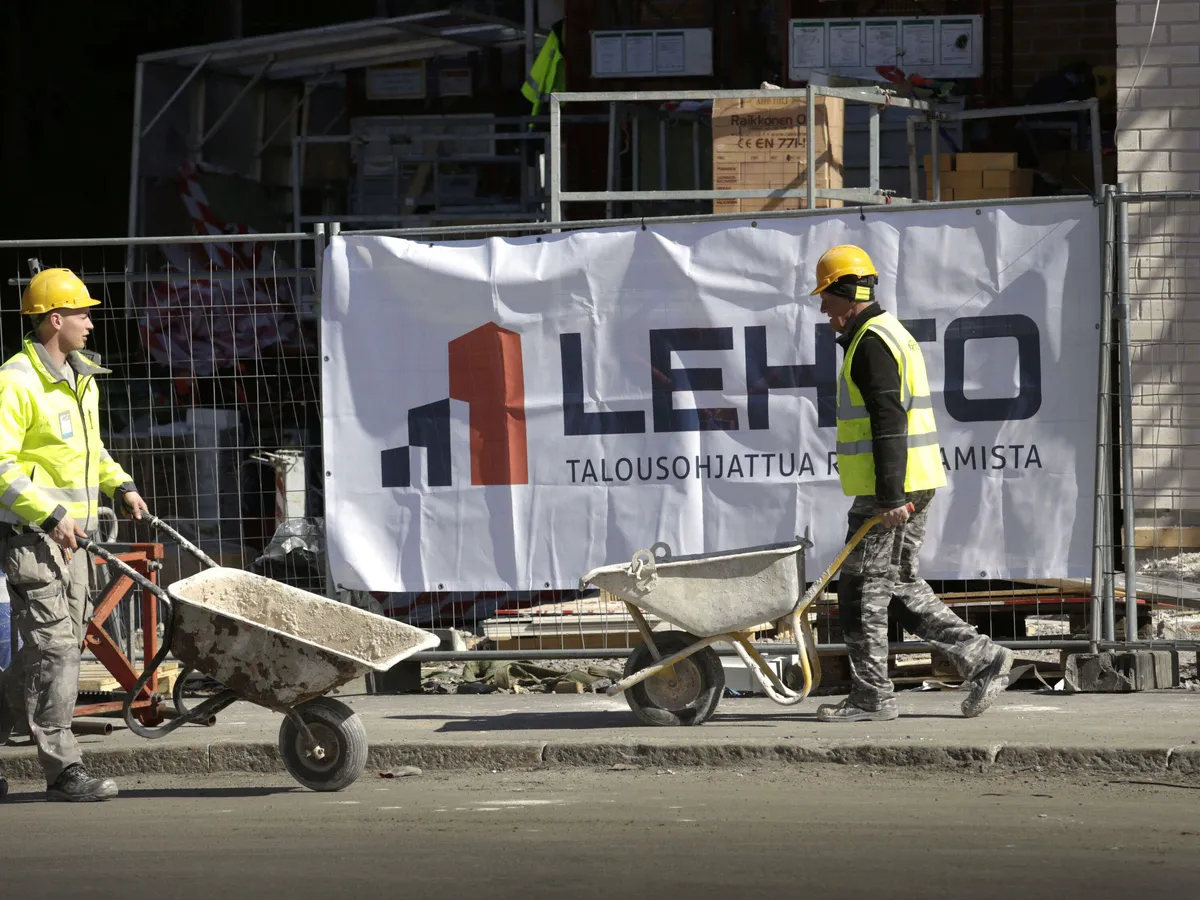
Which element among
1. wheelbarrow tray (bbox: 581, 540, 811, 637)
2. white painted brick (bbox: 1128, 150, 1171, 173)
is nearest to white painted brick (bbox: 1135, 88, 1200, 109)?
white painted brick (bbox: 1128, 150, 1171, 173)

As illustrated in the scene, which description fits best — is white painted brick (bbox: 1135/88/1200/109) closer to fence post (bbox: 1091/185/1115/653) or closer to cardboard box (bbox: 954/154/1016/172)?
cardboard box (bbox: 954/154/1016/172)

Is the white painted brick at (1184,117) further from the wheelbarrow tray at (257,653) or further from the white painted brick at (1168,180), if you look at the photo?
the wheelbarrow tray at (257,653)

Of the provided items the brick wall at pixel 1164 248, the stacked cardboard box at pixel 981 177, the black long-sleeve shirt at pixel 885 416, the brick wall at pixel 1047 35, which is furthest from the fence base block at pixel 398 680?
the brick wall at pixel 1047 35

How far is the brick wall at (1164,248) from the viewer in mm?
10477

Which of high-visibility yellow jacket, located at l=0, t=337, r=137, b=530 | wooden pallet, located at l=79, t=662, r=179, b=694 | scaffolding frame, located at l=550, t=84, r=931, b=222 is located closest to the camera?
high-visibility yellow jacket, located at l=0, t=337, r=137, b=530

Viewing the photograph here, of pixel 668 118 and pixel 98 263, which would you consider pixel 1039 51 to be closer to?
pixel 668 118

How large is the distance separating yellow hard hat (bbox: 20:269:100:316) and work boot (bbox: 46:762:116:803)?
76.7 inches

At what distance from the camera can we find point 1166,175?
11.6m

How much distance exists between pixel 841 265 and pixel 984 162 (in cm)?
541

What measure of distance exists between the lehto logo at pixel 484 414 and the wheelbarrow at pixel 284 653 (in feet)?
5.96

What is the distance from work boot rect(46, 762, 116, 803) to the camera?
7379mm

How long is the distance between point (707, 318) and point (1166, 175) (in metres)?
4.16

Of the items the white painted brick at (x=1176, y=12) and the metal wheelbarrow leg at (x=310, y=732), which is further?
the white painted brick at (x=1176, y=12)

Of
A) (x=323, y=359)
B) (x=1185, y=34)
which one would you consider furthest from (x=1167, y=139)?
(x=323, y=359)
